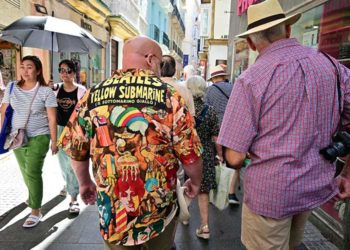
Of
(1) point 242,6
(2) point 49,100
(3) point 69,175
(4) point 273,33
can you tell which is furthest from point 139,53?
(1) point 242,6

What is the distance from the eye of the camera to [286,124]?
6.06ft

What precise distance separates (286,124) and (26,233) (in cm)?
318

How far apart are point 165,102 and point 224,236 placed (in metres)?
2.49

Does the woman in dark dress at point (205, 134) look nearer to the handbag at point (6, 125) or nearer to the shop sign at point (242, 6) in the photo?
the handbag at point (6, 125)

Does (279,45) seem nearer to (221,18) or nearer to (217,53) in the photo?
(221,18)

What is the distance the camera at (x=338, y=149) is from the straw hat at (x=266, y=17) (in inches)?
29.0

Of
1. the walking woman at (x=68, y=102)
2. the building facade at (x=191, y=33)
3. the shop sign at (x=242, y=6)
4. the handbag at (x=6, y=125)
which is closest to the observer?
the handbag at (x=6, y=125)

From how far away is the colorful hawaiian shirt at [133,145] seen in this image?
6.00ft

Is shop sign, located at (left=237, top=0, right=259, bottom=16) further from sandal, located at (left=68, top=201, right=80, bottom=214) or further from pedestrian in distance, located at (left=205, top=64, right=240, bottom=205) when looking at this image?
sandal, located at (left=68, top=201, right=80, bottom=214)

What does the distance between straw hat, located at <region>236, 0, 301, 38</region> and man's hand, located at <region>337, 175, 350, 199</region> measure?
3.36 ft

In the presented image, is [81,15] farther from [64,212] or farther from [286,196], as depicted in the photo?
[286,196]

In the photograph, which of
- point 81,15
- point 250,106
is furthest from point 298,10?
point 81,15

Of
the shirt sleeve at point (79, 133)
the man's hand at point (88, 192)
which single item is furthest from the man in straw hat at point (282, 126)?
the man's hand at point (88, 192)

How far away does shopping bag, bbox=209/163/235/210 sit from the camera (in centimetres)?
372
